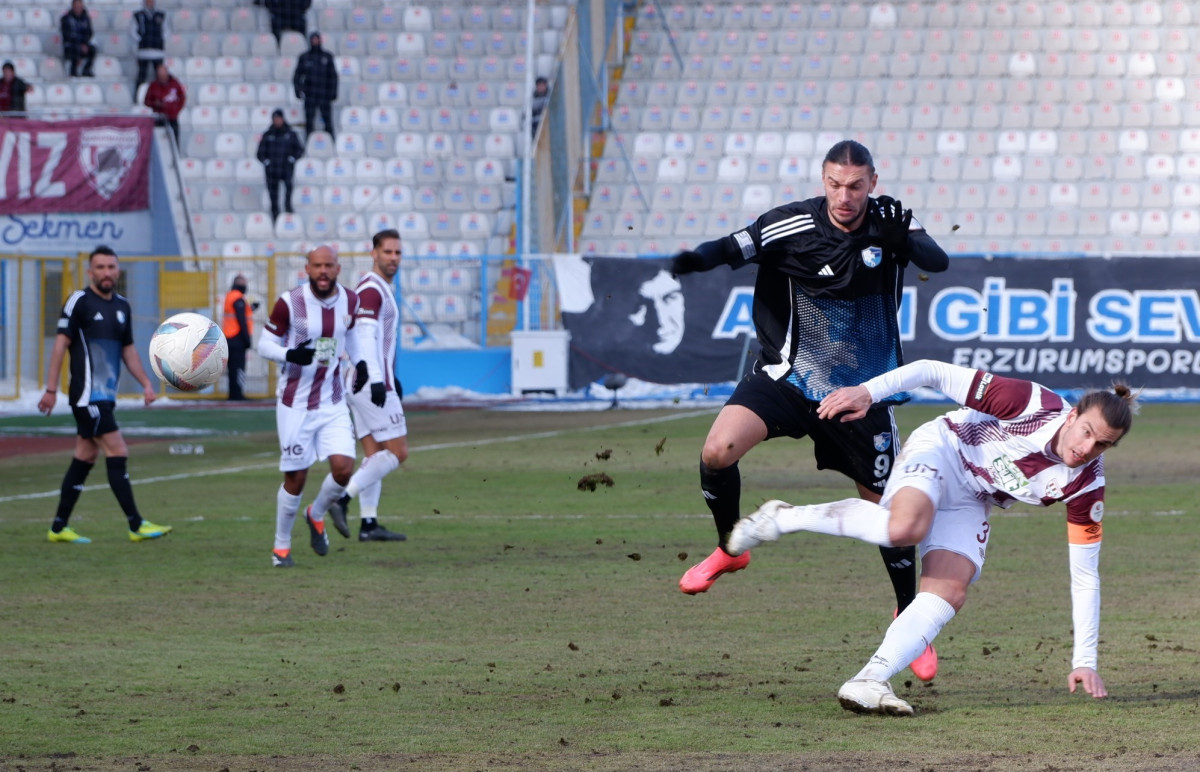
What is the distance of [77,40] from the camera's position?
30.5 meters

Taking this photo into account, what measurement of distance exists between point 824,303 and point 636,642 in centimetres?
190

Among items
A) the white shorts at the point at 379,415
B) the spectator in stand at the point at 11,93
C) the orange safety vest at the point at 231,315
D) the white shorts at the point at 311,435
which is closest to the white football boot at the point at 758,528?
the white shorts at the point at 311,435

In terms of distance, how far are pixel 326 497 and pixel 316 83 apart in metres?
20.4

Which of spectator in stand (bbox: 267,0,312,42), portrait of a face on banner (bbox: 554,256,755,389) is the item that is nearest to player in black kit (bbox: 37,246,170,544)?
portrait of a face on banner (bbox: 554,256,755,389)

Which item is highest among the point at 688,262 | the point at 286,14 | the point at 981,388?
the point at 286,14

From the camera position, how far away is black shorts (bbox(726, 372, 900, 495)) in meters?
6.82

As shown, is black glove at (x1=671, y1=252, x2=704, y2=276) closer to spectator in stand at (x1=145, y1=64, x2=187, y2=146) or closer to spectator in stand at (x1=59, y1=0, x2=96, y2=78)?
spectator in stand at (x1=145, y1=64, x2=187, y2=146)

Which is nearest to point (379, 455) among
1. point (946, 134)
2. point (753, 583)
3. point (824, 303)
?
point (753, 583)

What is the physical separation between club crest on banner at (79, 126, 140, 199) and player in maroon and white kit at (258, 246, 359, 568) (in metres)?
17.2

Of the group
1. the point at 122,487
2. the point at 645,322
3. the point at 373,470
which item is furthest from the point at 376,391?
the point at 645,322

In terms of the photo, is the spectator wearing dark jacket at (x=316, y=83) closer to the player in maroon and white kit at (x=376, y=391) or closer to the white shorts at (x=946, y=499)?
the player in maroon and white kit at (x=376, y=391)

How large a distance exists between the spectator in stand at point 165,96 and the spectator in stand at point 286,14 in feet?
14.5

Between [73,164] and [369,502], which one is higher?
[73,164]

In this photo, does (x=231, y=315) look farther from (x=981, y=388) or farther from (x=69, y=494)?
(x=981, y=388)
